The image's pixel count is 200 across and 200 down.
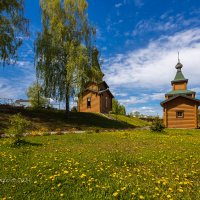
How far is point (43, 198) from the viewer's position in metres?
4.78

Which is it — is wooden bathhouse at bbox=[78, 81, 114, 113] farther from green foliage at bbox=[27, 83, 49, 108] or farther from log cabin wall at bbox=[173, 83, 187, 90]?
log cabin wall at bbox=[173, 83, 187, 90]

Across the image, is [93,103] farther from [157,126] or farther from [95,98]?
[157,126]

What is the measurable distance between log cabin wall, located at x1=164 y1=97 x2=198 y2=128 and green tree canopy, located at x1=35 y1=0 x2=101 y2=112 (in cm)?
1509

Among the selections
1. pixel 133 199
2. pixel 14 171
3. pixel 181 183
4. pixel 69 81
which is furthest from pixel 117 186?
pixel 69 81

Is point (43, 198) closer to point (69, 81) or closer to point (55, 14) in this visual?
point (69, 81)

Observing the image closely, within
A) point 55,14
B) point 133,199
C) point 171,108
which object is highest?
point 55,14

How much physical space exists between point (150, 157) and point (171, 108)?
28043mm

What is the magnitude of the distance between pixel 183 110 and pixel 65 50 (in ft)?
72.1

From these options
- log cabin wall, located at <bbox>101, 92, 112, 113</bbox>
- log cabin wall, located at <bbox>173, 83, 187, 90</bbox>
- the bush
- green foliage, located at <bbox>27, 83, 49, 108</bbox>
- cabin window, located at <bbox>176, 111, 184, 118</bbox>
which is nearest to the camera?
the bush

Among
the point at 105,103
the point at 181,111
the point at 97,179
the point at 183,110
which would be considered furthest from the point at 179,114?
the point at 97,179

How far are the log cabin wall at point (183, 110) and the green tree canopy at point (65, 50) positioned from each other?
15085 mm

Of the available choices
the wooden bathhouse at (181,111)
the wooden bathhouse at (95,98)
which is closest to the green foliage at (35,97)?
the wooden bathhouse at (95,98)

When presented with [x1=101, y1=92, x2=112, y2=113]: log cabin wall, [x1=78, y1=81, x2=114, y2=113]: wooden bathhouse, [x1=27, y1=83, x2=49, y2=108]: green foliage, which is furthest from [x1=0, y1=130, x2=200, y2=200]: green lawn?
[x1=27, y1=83, x2=49, y2=108]: green foliage

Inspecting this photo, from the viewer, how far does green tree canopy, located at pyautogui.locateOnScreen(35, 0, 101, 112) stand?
1067 inches
